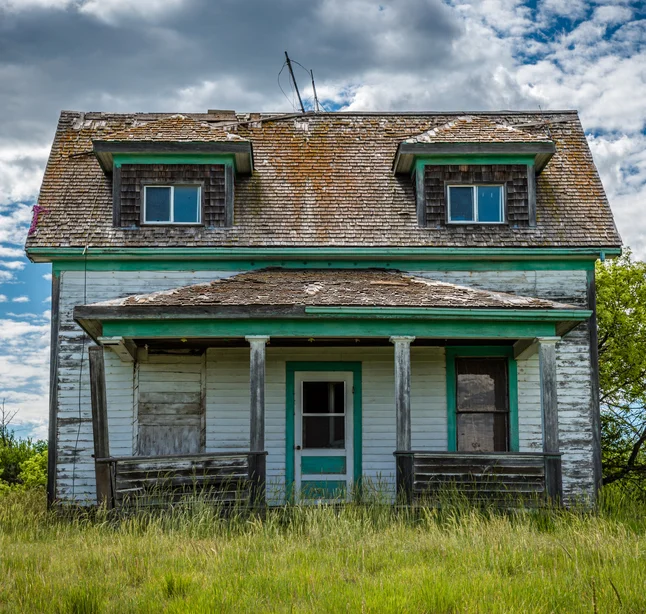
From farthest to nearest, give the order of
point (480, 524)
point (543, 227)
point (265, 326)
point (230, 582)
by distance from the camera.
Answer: point (543, 227)
point (265, 326)
point (480, 524)
point (230, 582)

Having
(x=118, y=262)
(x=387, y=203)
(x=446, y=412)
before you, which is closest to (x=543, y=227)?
(x=387, y=203)

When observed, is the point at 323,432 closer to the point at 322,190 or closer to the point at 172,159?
the point at 322,190

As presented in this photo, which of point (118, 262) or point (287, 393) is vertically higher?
point (118, 262)

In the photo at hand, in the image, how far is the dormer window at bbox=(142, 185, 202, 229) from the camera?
15.4 m

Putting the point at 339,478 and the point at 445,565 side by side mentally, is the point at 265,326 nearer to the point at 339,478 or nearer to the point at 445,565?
the point at 339,478

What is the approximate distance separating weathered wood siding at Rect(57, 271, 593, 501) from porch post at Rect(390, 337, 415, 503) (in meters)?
2.30

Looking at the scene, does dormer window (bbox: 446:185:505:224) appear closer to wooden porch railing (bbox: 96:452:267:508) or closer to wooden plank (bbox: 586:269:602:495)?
wooden plank (bbox: 586:269:602:495)

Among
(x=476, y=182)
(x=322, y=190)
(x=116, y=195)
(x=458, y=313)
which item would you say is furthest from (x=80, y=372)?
(x=476, y=182)

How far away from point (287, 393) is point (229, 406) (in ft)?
3.34

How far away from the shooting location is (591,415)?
1432 cm

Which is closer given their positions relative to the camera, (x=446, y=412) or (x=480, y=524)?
(x=480, y=524)

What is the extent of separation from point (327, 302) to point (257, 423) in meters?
2.01

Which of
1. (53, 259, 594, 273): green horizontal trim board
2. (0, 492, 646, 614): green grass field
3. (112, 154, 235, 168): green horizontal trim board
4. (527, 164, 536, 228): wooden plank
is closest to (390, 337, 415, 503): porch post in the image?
(0, 492, 646, 614): green grass field

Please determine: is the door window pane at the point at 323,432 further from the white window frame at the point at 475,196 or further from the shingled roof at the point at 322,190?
the white window frame at the point at 475,196
